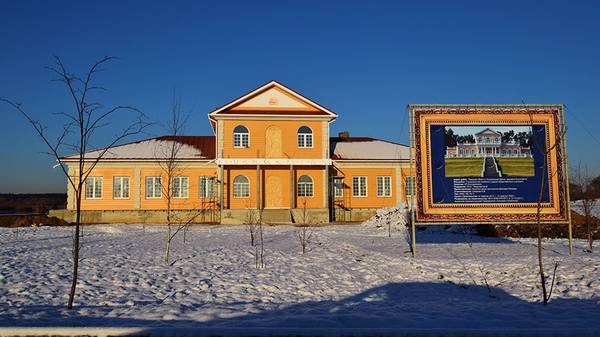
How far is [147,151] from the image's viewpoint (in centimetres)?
2653

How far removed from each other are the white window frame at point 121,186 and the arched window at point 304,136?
36.1 ft

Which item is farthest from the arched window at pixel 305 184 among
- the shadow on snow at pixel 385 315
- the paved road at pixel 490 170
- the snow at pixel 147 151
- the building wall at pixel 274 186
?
the shadow on snow at pixel 385 315

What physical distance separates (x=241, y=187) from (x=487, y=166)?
636 inches

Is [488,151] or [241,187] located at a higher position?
[488,151]

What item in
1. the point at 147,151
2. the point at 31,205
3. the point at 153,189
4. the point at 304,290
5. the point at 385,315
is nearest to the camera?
the point at 385,315

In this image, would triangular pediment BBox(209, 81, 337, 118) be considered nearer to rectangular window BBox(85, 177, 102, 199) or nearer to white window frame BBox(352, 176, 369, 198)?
white window frame BBox(352, 176, 369, 198)

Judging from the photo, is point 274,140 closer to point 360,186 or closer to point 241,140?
point 241,140

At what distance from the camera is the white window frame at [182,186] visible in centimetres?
2575

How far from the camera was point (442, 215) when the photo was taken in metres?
10.5

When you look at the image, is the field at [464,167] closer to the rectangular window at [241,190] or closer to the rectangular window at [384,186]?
the rectangular window at [241,190]

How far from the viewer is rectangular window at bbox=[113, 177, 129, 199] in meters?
25.4

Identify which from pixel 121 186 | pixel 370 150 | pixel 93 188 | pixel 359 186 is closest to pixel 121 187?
pixel 121 186

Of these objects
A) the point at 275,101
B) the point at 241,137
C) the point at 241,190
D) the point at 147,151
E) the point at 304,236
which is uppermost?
the point at 275,101

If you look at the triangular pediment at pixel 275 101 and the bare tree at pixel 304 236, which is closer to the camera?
the bare tree at pixel 304 236
